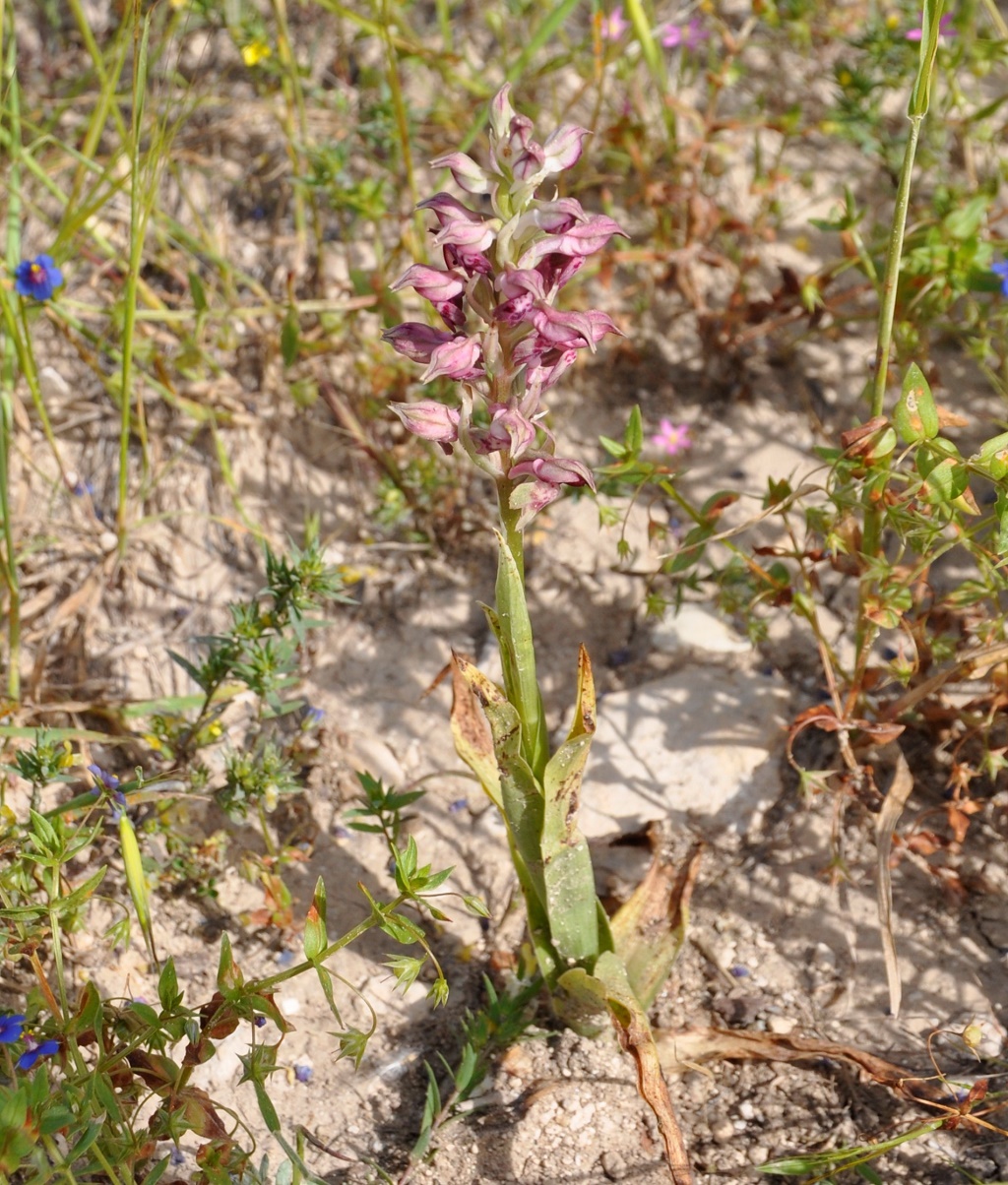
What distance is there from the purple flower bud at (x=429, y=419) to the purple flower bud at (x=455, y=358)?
69 millimetres

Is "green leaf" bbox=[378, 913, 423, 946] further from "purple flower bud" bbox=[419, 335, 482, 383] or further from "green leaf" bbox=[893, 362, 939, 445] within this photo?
"green leaf" bbox=[893, 362, 939, 445]

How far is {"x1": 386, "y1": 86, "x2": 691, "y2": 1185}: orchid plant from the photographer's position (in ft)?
5.10

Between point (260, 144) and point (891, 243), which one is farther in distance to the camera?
point (260, 144)

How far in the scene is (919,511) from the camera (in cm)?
215

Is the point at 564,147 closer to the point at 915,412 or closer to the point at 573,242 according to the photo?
the point at 573,242

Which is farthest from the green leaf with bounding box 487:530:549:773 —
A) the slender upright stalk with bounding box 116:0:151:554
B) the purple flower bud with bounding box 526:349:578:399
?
the slender upright stalk with bounding box 116:0:151:554

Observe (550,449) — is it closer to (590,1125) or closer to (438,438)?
(438,438)

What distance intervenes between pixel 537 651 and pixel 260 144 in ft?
6.49

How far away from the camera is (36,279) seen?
2.67 m

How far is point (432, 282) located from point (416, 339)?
0.12 m

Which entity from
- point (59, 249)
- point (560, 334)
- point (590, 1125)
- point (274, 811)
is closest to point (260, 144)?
point (59, 249)

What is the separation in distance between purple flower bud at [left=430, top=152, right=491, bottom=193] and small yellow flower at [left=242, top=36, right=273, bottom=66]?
215cm

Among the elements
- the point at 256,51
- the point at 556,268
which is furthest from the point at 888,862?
the point at 256,51

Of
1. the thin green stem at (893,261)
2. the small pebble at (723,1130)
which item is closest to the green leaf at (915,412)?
the thin green stem at (893,261)
